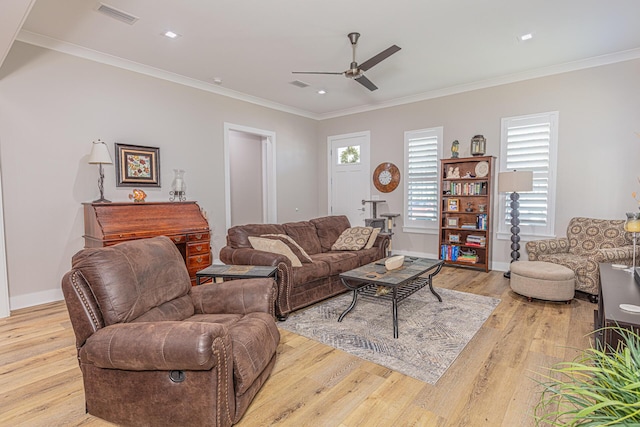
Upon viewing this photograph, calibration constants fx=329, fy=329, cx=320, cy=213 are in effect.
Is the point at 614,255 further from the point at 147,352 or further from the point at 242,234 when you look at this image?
the point at 147,352

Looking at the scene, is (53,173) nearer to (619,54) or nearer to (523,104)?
(523,104)

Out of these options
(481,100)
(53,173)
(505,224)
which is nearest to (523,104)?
(481,100)

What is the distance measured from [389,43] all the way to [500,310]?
10.8ft

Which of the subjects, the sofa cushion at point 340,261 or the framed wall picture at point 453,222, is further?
the framed wall picture at point 453,222

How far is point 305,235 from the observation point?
15.1 feet

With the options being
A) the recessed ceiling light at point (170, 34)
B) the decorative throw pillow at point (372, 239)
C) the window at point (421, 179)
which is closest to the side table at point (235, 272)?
the decorative throw pillow at point (372, 239)

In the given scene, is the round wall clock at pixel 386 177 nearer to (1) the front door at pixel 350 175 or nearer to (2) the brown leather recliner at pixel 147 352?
(1) the front door at pixel 350 175

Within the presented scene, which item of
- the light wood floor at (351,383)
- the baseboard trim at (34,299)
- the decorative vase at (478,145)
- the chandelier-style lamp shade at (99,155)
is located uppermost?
the decorative vase at (478,145)

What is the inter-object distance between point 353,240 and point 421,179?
2.17 metres

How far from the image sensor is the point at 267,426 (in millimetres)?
1857

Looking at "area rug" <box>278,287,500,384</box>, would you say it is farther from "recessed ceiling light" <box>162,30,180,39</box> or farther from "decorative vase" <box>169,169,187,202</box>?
"recessed ceiling light" <box>162,30,180,39</box>

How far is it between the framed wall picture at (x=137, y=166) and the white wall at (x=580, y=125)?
4.68 meters

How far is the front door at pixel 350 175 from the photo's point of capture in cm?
688

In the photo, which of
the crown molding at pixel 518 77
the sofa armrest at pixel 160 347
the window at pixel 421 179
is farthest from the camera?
the window at pixel 421 179
